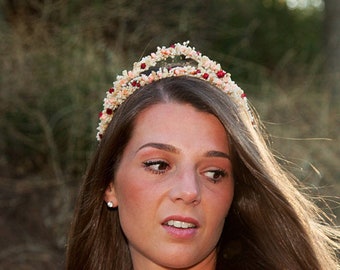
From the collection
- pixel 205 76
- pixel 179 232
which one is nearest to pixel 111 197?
pixel 179 232

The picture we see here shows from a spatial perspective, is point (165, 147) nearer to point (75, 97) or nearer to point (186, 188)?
point (186, 188)

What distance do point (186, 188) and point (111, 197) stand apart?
53cm

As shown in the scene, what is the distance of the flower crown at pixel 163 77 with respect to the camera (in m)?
3.62

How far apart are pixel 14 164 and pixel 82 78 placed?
96 cm

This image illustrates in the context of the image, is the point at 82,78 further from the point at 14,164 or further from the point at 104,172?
the point at 104,172

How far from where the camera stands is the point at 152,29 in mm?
8492

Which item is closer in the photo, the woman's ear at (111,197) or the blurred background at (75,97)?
the woman's ear at (111,197)

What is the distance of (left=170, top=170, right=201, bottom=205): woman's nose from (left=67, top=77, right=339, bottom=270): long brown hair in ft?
0.84

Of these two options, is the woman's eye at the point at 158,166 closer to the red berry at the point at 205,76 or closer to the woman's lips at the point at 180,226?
the woman's lips at the point at 180,226

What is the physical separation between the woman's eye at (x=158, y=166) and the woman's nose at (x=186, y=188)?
0.06 m

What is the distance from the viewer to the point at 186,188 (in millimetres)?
3209

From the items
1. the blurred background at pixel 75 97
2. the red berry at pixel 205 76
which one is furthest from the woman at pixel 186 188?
the blurred background at pixel 75 97

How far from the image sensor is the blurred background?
7062 millimetres

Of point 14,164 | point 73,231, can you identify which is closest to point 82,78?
point 14,164
